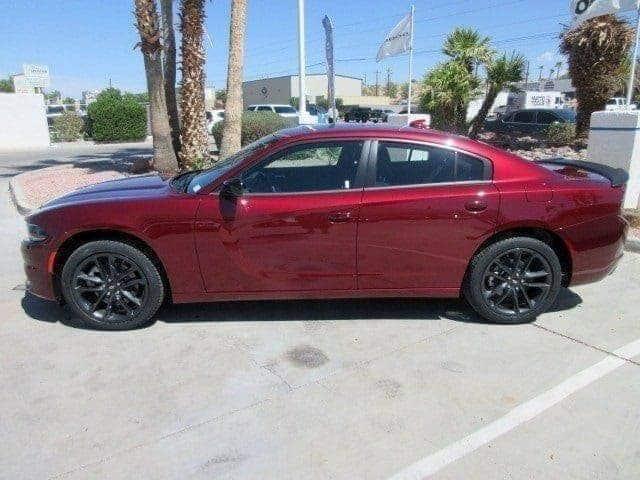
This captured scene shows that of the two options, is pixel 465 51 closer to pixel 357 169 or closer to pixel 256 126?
pixel 256 126

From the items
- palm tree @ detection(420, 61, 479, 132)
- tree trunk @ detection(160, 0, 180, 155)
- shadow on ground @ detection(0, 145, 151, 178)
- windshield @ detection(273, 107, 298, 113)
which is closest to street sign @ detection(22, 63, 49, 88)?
shadow on ground @ detection(0, 145, 151, 178)

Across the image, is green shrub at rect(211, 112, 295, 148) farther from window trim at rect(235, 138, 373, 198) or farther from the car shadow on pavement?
window trim at rect(235, 138, 373, 198)

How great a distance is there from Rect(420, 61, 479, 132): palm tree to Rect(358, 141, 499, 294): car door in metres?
12.0

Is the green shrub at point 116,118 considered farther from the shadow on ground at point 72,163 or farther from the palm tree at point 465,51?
the palm tree at point 465,51

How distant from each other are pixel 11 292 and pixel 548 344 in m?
4.84

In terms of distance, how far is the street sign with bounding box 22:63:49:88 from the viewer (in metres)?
24.1

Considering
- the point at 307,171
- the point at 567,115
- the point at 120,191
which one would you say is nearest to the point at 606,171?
the point at 307,171

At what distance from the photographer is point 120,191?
13.3 ft

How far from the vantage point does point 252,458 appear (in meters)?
2.56

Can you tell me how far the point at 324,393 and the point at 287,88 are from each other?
57.6 m

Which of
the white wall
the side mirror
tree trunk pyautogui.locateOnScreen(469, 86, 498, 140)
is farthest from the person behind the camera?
the white wall

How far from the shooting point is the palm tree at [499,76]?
14.9 m

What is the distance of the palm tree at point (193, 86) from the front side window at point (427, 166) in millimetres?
8284

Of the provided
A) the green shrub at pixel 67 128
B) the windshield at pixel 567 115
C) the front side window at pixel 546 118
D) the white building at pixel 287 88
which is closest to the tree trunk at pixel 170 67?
the front side window at pixel 546 118
